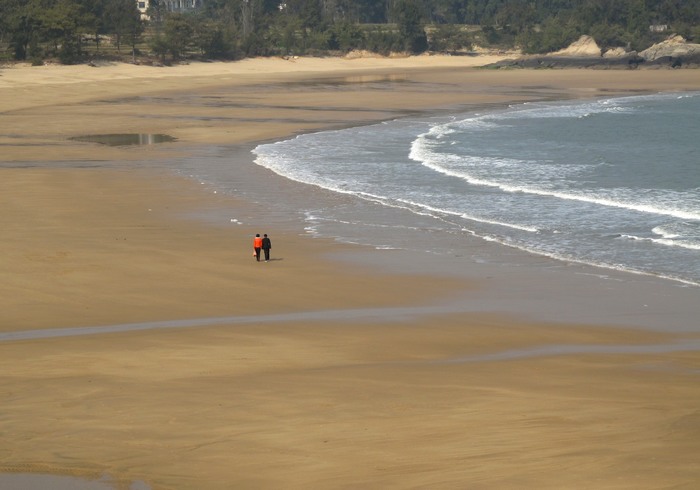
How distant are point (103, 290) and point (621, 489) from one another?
1090 cm

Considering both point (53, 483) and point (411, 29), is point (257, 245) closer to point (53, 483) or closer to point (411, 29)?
point (53, 483)

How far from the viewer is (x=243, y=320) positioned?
15.0 m

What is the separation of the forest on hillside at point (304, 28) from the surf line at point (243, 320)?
76061mm

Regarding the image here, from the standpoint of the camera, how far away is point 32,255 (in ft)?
62.6

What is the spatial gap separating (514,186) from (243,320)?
53.2 feet

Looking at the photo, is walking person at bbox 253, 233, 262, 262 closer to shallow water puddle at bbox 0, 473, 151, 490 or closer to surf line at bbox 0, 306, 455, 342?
surf line at bbox 0, 306, 455, 342

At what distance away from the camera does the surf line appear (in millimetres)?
14031

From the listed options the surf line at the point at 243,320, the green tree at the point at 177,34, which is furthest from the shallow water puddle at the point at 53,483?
the green tree at the point at 177,34

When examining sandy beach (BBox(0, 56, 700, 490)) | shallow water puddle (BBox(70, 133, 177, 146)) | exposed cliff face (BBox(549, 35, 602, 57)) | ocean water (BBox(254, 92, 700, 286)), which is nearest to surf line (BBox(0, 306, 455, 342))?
sandy beach (BBox(0, 56, 700, 490))

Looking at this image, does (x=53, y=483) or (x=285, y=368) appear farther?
(x=285, y=368)

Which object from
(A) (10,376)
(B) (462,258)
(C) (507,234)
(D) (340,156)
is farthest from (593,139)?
(A) (10,376)

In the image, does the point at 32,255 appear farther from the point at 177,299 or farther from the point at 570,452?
the point at 570,452

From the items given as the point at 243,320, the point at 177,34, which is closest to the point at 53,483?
the point at 243,320

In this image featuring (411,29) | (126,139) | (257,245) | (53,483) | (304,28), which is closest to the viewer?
(53,483)
